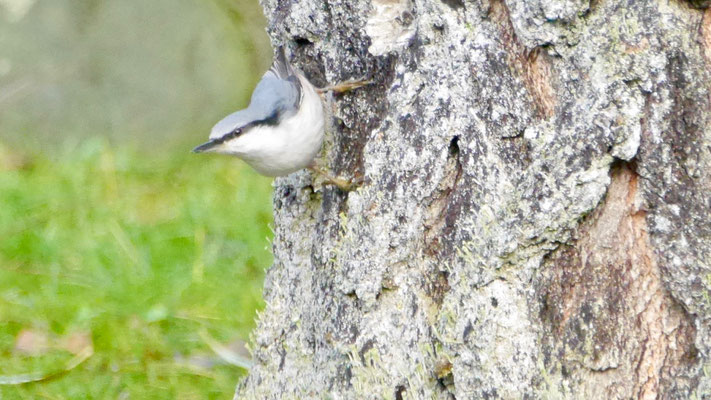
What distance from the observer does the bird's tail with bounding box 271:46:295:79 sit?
2.50 m

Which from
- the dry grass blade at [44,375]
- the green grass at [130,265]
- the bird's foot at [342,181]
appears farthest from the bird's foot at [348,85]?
the dry grass blade at [44,375]

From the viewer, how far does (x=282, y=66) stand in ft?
8.36

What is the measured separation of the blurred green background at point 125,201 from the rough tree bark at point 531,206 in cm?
142

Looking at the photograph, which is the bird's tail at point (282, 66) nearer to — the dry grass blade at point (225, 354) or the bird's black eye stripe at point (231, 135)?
the bird's black eye stripe at point (231, 135)

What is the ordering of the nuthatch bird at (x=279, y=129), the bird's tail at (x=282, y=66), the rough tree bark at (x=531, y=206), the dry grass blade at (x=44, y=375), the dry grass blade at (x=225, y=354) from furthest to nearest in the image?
the dry grass blade at (x=225, y=354)
the dry grass blade at (x=44, y=375)
the bird's tail at (x=282, y=66)
the nuthatch bird at (x=279, y=129)
the rough tree bark at (x=531, y=206)

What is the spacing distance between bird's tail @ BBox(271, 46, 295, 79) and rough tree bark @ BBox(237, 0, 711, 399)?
39 cm

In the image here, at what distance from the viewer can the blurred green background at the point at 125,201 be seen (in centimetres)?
331

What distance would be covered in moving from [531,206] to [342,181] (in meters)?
0.63

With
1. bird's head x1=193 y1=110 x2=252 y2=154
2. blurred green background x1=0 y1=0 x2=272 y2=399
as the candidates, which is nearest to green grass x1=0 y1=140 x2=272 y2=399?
blurred green background x1=0 y1=0 x2=272 y2=399

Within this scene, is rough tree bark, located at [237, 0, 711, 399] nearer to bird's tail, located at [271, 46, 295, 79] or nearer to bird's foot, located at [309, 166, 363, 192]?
bird's foot, located at [309, 166, 363, 192]

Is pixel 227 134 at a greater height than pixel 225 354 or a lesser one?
greater

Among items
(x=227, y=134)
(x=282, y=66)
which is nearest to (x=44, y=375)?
(x=227, y=134)

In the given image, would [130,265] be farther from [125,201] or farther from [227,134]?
[227,134]

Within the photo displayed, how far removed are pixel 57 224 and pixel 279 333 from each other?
92.6 inches
